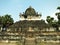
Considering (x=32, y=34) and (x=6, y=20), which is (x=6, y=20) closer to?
(x=6, y=20)

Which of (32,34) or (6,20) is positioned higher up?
(6,20)

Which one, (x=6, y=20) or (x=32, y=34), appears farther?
(x=6, y=20)

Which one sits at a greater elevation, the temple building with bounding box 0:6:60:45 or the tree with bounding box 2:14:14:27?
the tree with bounding box 2:14:14:27

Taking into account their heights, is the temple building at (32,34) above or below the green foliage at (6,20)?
below

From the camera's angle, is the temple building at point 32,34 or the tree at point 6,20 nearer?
the temple building at point 32,34

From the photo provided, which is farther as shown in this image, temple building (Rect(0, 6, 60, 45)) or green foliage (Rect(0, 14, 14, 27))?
green foliage (Rect(0, 14, 14, 27))

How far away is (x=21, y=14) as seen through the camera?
32.9 metres

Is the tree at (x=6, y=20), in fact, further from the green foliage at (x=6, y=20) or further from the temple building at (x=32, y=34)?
the temple building at (x=32, y=34)

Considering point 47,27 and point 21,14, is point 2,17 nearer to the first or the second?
point 21,14

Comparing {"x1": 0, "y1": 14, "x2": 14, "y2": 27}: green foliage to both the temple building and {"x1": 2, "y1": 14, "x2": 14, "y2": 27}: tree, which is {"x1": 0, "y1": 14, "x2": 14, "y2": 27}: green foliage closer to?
{"x1": 2, "y1": 14, "x2": 14, "y2": 27}: tree

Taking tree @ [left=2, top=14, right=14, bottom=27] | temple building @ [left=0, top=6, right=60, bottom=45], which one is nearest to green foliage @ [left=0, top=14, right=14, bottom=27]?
tree @ [left=2, top=14, right=14, bottom=27]

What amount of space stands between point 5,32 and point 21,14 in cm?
774

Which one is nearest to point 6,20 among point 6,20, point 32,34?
point 6,20

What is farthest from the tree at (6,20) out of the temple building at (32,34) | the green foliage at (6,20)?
the temple building at (32,34)
